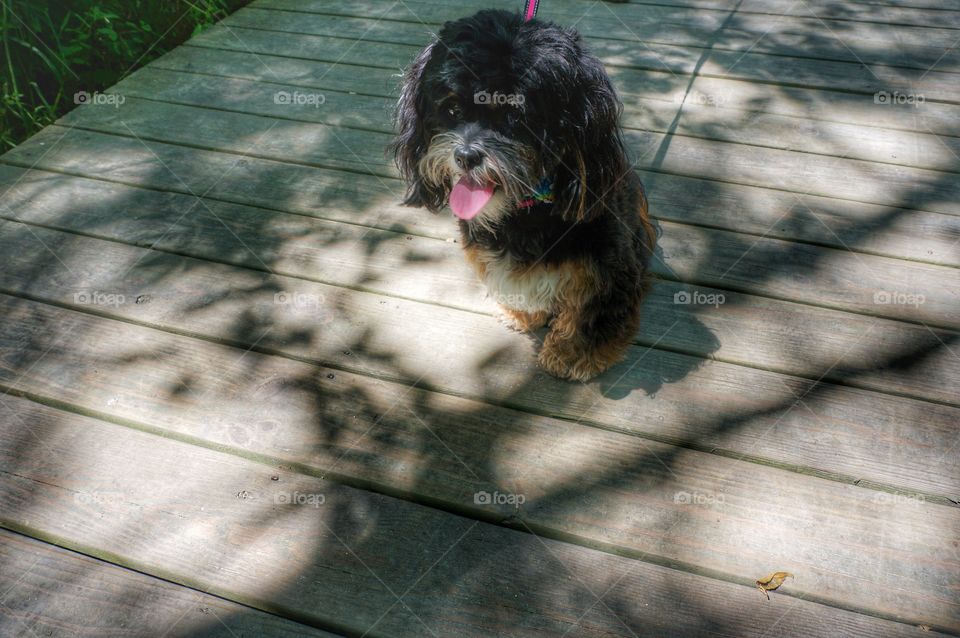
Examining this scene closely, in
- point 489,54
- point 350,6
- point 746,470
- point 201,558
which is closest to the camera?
point 489,54

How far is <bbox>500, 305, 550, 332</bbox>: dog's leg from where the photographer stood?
2.57 meters

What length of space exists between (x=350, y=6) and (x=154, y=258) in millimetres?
2985

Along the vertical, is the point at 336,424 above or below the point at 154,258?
below

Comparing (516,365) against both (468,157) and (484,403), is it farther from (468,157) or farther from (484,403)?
(468,157)

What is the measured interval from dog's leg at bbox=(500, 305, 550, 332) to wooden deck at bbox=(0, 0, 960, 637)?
46mm

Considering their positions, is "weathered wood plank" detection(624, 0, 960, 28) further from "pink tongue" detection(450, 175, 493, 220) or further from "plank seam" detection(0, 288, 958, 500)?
"pink tongue" detection(450, 175, 493, 220)

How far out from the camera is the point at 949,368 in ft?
7.59

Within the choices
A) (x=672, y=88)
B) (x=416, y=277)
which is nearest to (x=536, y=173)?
(x=416, y=277)

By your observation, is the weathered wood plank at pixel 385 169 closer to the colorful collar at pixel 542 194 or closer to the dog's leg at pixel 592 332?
the dog's leg at pixel 592 332

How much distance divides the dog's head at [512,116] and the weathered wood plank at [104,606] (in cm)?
134

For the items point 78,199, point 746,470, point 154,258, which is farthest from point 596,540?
point 78,199

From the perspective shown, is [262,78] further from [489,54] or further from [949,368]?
[949,368]

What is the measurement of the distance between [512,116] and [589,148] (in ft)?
0.93

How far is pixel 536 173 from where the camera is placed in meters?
1.91
